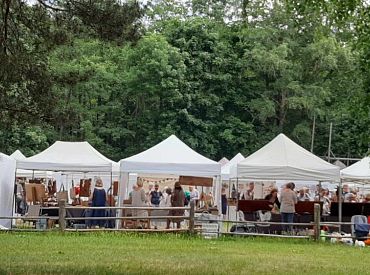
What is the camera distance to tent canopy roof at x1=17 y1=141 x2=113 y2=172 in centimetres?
2389

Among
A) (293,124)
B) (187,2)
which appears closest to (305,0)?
(293,124)

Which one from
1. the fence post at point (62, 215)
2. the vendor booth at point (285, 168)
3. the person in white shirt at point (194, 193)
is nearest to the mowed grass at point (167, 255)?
the fence post at point (62, 215)

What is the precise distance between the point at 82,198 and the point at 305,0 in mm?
19124

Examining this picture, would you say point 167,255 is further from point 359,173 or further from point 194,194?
point 194,194

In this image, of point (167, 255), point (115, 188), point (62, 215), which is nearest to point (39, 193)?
point (115, 188)

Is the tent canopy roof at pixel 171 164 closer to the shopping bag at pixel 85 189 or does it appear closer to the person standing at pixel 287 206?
the person standing at pixel 287 206

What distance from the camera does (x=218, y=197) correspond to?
2548 centimetres

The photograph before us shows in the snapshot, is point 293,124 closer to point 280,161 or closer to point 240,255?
point 280,161

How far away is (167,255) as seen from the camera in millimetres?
14984

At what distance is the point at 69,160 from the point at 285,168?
7154 mm

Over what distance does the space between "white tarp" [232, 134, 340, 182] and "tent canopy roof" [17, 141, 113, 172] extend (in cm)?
487

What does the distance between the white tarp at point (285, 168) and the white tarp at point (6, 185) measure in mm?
7449

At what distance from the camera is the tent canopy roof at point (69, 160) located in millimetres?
23891

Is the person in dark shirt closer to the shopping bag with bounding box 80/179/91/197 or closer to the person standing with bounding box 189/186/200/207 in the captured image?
the person standing with bounding box 189/186/200/207
